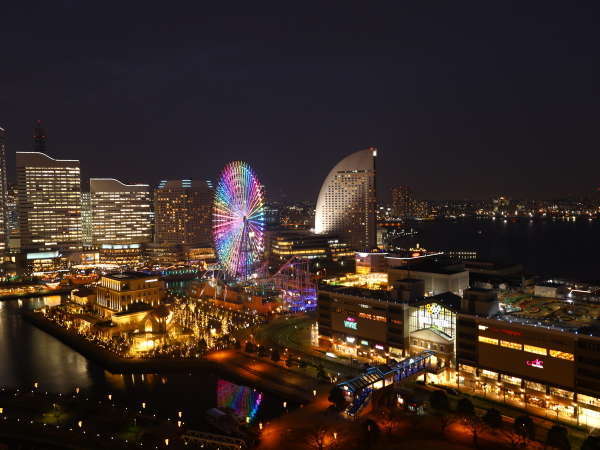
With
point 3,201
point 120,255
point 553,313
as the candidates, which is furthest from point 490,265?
point 3,201

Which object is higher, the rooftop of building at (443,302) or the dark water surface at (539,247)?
the rooftop of building at (443,302)

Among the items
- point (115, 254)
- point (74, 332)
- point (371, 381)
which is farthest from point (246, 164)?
point (115, 254)

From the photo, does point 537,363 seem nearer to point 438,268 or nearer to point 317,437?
point 317,437

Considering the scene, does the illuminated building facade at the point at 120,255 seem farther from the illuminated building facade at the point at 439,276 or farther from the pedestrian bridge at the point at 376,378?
the pedestrian bridge at the point at 376,378

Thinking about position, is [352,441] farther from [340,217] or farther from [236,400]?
[340,217]

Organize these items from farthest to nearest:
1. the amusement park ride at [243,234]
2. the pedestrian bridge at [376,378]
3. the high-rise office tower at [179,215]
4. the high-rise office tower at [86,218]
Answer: the high-rise office tower at [179,215], the high-rise office tower at [86,218], the amusement park ride at [243,234], the pedestrian bridge at [376,378]

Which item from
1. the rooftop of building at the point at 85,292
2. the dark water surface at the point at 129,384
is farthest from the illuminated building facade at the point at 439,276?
the rooftop of building at the point at 85,292

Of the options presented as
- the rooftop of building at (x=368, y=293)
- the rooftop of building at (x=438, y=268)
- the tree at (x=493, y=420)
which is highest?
the rooftop of building at (x=438, y=268)
